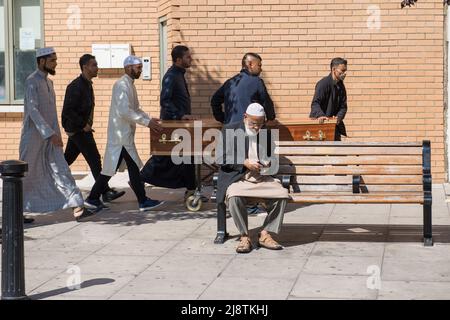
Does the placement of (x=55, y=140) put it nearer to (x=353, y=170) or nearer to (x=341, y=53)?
(x=353, y=170)

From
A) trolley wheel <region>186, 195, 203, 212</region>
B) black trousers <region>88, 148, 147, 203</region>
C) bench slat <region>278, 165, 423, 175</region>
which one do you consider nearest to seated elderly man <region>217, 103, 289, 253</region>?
bench slat <region>278, 165, 423, 175</region>

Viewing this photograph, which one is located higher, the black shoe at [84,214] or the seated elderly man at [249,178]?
the seated elderly man at [249,178]

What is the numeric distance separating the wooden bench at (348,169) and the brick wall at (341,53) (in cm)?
410

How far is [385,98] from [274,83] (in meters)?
1.50

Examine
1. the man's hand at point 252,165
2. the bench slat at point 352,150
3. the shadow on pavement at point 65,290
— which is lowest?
the shadow on pavement at point 65,290

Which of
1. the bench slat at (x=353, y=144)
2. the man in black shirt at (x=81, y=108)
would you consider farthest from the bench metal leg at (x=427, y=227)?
the man in black shirt at (x=81, y=108)

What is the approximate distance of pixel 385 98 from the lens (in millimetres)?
13602

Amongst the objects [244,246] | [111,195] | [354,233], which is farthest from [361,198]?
[111,195]

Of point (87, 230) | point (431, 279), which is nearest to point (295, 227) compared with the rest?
point (87, 230)

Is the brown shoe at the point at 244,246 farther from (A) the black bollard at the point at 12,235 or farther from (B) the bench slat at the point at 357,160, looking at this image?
(A) the black bollard at the point at 12,235

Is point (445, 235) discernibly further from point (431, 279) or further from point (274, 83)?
point (274, 83)

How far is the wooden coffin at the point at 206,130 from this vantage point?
1116 cm

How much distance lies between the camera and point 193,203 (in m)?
11.6

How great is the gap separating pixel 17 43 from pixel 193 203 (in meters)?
5.67
